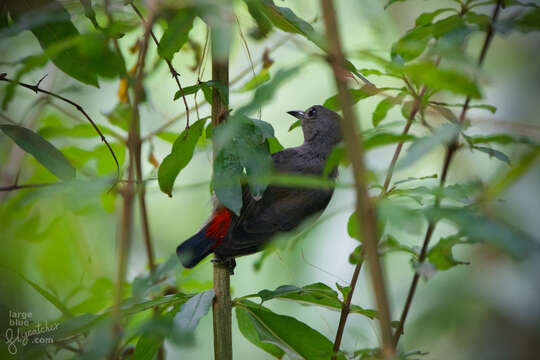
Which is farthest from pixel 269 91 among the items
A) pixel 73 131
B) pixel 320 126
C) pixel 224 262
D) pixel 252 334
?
pixel 320 126

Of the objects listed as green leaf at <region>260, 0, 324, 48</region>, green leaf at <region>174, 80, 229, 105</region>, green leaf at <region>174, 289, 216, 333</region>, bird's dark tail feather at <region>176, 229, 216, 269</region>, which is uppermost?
green leaf at <region>260, 0, 324, 48</region>

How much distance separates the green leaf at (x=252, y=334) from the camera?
1300 mm

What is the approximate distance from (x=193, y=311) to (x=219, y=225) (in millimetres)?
903

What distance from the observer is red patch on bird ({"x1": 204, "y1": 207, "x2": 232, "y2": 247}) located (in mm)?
2019

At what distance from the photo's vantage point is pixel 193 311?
116 centimetres

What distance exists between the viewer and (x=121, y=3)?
1150 mm

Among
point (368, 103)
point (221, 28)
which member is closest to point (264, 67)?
point (221, 28)

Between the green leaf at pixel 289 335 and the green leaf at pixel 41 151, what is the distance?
559 mm

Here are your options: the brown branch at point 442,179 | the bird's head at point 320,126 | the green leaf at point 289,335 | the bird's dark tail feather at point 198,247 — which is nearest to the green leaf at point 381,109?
the brown branch at point 442,179

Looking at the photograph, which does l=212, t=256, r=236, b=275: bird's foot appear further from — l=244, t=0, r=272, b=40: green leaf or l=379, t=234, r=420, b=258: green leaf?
l=244, t=0, r=272, b=40: green leaf

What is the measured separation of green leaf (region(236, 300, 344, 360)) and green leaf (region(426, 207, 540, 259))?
60 centimetres

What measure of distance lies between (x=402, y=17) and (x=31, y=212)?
102 inches

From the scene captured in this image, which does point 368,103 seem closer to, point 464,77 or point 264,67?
point 264,67

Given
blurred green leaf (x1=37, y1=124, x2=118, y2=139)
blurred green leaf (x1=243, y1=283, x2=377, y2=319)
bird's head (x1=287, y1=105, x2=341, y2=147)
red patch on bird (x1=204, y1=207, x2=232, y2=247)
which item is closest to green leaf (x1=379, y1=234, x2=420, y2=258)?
blurred green leaf (x1=243, y1=283, x2=377, y2=319)
